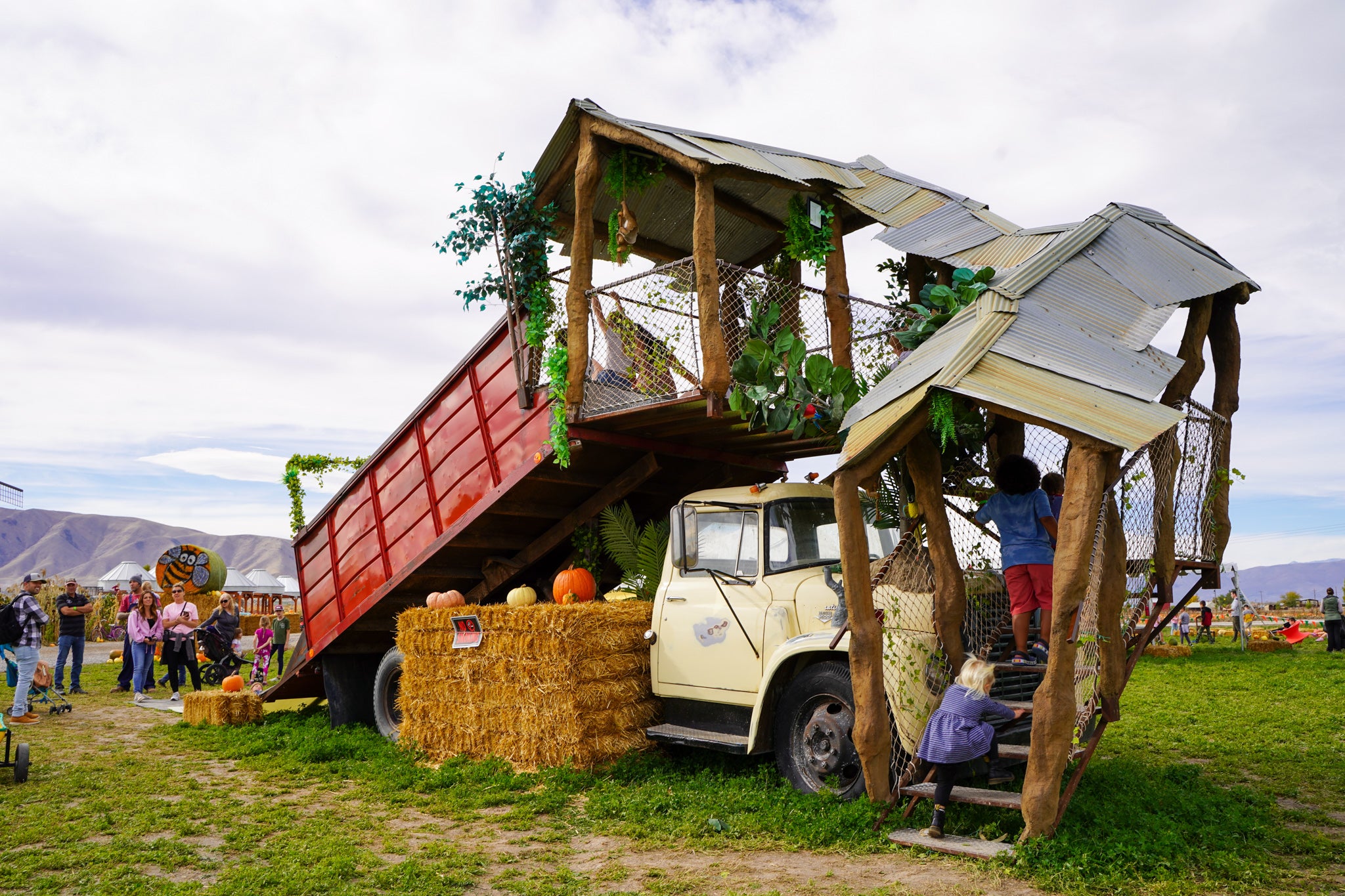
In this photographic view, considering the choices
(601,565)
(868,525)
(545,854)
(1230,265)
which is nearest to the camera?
(545,854)

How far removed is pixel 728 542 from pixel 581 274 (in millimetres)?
2634

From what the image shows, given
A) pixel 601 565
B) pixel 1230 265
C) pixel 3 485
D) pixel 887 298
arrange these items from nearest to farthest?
pixel 1230 265 → pixel 887 298 → pixel 601 565 → pixel 3 485

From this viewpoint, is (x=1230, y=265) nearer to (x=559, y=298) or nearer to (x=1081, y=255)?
(x=1081, y=255)

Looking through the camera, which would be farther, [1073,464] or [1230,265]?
[1230,265]

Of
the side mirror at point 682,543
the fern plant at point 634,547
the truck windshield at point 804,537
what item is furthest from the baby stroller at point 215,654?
the truck windshield at point 804,537

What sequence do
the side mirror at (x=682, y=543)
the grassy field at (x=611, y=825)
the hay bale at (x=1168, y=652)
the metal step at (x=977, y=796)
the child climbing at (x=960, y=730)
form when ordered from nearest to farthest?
the grassy field at (x=611, y=825) < the metal step at (x=977, y=796) < the child climbing at (x=960, y=730) < the side mirror at (x=682, y=543) < the hay bale at (x=1168, y=652)

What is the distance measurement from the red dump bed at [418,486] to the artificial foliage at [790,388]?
2.04 metres

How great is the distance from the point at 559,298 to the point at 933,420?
4.01m

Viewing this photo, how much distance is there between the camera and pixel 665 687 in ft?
25.1

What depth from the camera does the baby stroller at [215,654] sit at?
1620cm

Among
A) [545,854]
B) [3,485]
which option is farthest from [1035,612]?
[3,485]

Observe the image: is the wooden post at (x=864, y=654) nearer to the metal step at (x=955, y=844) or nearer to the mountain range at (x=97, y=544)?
the metal step at (x=955, y=844)

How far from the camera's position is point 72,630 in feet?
48.3

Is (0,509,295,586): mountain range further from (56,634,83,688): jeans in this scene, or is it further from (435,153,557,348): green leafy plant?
(435,153,557,348): green leafy plant
